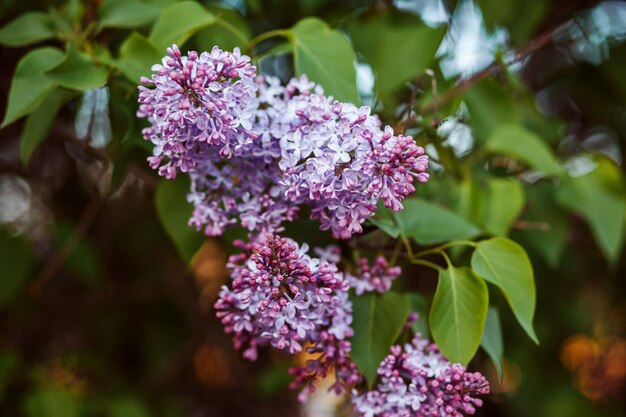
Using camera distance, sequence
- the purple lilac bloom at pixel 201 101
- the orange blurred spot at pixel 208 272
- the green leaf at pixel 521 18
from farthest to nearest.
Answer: the orange blurred spot at pixel 208 272, the green leaf at pixel 521 18, the purple lilac bloom at pixel 201 101

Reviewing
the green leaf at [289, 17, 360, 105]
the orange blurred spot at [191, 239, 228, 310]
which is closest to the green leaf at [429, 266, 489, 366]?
the green leaf at [289, 17, 360, 105]

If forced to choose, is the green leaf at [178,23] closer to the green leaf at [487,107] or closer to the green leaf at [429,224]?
the green leaf at [429,224]

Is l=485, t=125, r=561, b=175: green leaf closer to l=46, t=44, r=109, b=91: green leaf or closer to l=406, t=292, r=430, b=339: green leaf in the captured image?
l=406, t=292, r=430, b=339: green leaf

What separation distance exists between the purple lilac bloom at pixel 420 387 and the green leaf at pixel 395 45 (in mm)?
551

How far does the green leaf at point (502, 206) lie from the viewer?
1.05 meters

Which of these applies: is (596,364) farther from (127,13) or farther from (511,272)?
(127,13)

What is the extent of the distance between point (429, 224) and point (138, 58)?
1.41 ft

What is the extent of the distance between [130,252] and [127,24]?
108 cm

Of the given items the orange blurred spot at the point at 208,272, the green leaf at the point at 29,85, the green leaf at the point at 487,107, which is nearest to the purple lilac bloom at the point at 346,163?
the green leaf at the point at 29,85

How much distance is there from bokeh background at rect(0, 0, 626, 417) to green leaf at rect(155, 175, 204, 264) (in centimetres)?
30

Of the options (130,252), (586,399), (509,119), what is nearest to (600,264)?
(586,399)

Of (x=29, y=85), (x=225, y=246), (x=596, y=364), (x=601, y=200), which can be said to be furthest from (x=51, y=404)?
(x=596, y=364)

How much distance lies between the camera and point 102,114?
1478mm

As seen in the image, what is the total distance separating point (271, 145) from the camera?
73 cm
